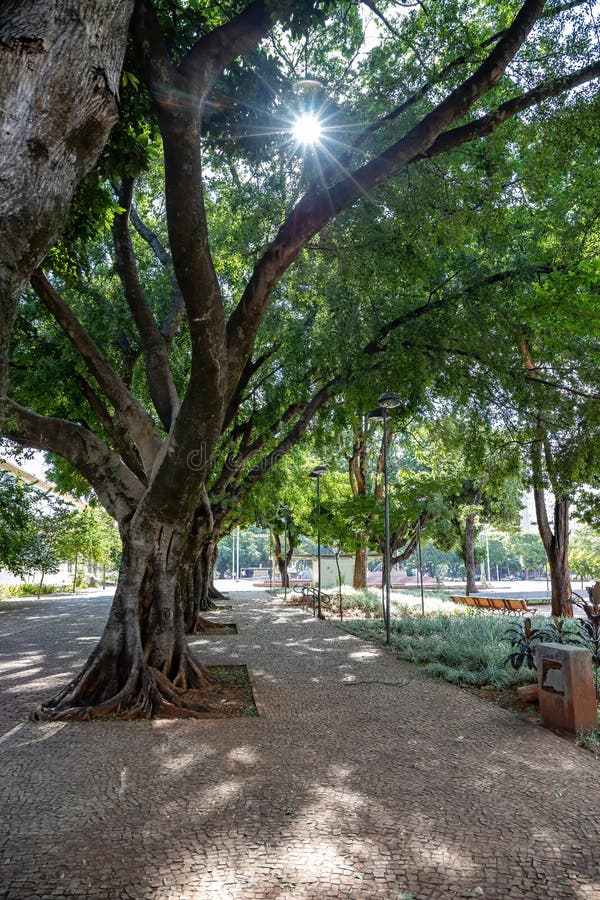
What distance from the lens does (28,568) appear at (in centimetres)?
2352

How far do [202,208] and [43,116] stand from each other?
2.10 metres

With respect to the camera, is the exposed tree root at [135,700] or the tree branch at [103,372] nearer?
the exposed tree root at [135,700]

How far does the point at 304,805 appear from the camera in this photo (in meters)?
3.57

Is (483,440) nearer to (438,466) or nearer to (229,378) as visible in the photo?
(229,378)

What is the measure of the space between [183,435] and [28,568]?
827 inches

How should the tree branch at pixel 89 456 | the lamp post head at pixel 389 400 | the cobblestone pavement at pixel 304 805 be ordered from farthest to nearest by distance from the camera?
the lamp post head at pixel 389 400, the tree branch at pixel 89 456, the cobblestone pavement at pixel 304 805

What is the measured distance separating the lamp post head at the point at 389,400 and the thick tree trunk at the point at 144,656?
4366mm

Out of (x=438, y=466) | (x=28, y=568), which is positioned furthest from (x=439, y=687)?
(x=28, y=568)

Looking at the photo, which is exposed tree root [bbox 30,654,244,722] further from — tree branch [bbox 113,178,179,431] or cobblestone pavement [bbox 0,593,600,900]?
tree branch [bbox 113,178,179,431]

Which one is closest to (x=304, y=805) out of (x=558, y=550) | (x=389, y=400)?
(x=389, y=400)

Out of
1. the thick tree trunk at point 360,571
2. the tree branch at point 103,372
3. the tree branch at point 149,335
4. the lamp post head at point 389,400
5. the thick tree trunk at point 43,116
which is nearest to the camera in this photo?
the thick tree trunk at point 43,116

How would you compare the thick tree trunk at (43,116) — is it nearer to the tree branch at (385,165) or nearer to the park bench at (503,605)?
the tree branch at (385,165)

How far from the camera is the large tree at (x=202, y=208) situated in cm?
430

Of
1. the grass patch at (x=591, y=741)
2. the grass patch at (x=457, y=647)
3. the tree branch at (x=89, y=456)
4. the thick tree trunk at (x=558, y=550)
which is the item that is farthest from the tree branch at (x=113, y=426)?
the thick tree trunk at (x=558, y=550)
